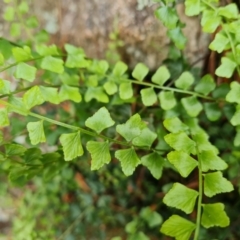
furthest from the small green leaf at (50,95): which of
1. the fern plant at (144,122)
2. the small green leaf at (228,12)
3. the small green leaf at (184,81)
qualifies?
the small green leaf at (228,12)

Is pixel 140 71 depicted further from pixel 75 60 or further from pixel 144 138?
pixel 144 138

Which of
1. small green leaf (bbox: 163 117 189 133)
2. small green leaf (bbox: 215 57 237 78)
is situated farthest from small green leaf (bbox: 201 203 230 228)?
small green leaf (bbox: 215 57 237 78)

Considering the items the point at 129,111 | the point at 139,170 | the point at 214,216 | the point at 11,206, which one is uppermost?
the point at 214,216

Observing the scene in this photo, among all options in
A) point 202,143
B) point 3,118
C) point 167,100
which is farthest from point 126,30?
point 3,118

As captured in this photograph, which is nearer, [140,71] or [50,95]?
[50,95]

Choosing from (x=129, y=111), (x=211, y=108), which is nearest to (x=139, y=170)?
(x=129, y=111)

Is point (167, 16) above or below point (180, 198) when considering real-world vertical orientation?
above

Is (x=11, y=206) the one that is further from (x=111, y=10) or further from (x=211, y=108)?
(x=211, y=108)
